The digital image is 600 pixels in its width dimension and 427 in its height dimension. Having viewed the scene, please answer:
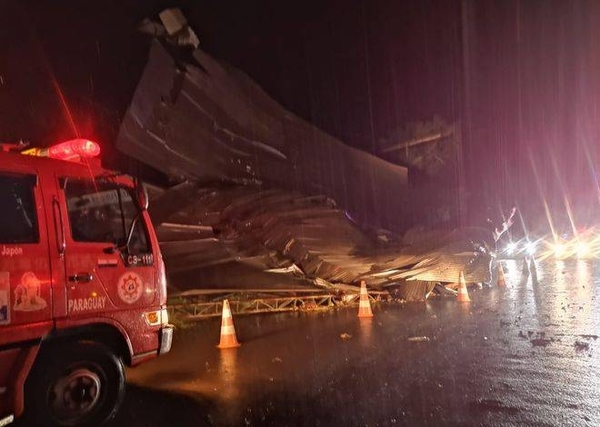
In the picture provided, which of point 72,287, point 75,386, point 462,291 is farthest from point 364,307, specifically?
point 72,287

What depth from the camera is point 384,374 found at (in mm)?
5809

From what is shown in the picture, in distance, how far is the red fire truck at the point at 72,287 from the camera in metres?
3.81

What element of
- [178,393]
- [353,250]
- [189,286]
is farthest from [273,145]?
[178,393]

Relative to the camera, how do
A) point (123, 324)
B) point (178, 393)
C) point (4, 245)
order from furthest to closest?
point (178, 393)
point (123, 324)
point (4, 245)

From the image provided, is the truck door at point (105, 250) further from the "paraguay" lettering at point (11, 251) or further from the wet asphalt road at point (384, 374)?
the wet asphalt road at point (384, 374)

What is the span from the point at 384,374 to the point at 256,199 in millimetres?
4915

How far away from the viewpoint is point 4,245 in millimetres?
3754

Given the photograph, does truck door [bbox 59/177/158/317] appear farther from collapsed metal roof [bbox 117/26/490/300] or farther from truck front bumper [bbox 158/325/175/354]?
collapsed metal roof [bbox 117/26/490/300]

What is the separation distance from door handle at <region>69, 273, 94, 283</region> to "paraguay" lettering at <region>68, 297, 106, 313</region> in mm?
155

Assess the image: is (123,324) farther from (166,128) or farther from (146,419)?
(166,128)

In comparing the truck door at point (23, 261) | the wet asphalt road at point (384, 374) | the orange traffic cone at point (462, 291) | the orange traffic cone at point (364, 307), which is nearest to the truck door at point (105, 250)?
the truck door at point (23, 261)

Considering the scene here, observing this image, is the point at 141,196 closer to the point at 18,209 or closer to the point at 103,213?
the point at 103,213

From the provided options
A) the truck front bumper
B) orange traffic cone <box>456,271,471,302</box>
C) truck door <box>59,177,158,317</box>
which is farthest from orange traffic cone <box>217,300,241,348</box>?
orange traffic cone <box>456,271,471,302</box>

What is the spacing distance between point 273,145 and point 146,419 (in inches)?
319
